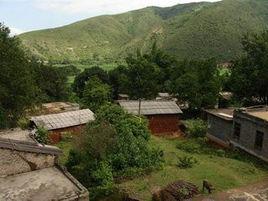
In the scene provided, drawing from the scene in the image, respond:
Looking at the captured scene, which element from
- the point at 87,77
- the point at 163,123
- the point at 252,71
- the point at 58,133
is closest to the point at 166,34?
the point at 87,77

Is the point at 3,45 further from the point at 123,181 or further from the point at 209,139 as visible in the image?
the point at 209,139

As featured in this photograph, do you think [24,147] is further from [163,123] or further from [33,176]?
[163,123]

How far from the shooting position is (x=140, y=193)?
1862cm

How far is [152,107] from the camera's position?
3447 centimetres

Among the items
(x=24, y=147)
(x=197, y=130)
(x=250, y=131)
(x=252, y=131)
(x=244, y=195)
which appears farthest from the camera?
(x=197, y=130)

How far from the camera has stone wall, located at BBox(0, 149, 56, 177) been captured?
15539 mm

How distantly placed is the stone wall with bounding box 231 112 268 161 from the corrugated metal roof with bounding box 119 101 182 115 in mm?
8693

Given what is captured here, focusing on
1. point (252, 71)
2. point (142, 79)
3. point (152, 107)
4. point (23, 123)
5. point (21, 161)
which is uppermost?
point (252, 71)

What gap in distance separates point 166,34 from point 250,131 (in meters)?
99.2

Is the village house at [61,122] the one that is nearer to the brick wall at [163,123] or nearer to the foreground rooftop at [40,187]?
the brick wall at [163,123]

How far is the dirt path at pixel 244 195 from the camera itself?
1795 cm

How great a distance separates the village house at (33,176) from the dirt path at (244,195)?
622cm

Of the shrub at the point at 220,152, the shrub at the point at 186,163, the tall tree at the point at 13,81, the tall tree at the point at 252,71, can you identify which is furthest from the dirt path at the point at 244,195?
the tall tree at the point at 252,71

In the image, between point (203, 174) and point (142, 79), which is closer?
point (203, 174)
